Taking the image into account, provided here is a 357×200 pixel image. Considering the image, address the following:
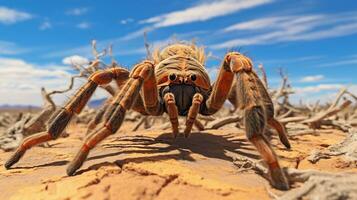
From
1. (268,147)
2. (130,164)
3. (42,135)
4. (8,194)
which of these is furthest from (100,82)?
(268,147)

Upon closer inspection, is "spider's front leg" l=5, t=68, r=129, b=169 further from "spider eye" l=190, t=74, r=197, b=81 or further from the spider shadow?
"spider eye" l=190, t=74, r=197, b=81

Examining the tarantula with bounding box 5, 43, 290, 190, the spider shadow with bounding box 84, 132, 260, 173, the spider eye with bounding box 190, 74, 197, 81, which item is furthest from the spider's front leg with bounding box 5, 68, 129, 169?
the spider eye with bounding box 190, 74, 197, 81

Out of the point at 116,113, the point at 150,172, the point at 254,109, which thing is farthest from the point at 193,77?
the point at 150,172

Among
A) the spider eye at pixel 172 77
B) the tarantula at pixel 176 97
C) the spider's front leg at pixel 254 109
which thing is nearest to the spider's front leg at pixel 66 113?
the tarantula at pixel 176 97

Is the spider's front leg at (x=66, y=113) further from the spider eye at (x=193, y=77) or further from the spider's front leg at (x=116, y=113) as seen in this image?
the spider eye at (x=193, y=77)

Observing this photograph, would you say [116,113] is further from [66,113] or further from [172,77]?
[172,77]

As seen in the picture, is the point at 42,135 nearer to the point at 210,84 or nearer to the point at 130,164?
the point at 130,164

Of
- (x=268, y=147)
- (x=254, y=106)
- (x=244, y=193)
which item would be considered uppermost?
(x=254, y=106)
